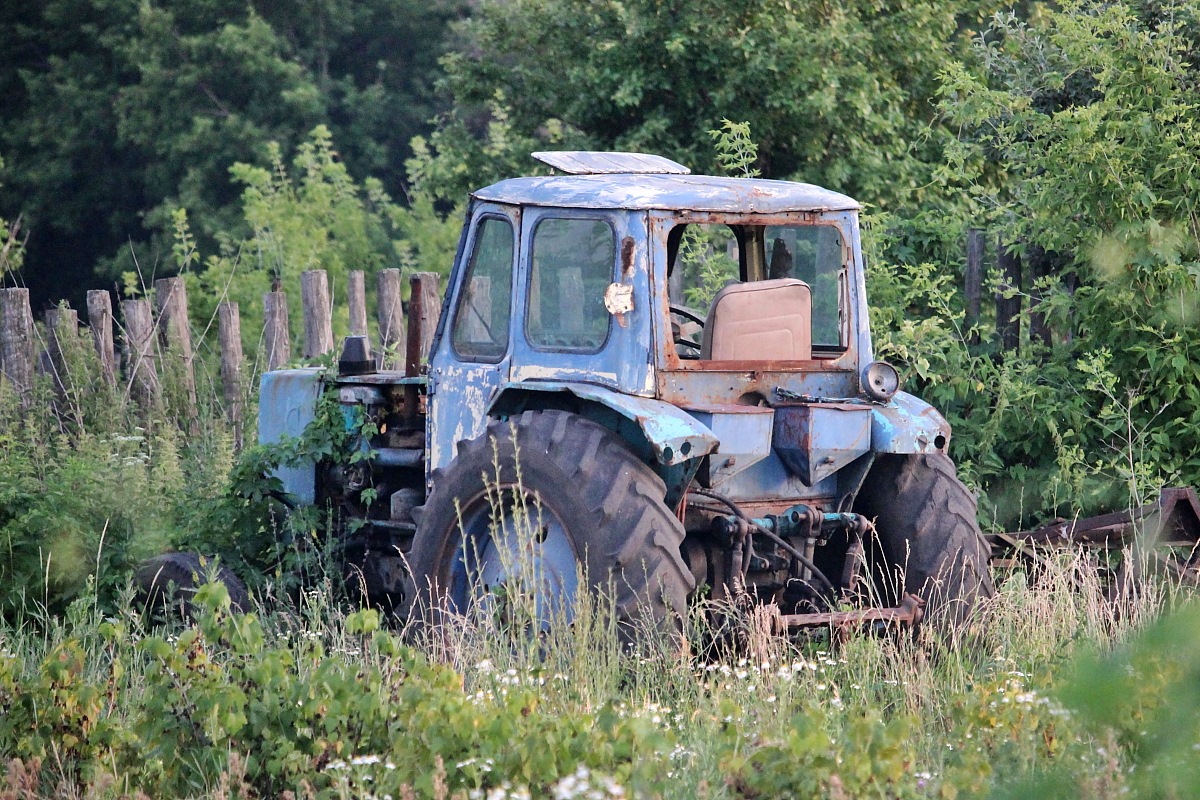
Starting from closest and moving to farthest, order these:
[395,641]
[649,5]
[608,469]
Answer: [395,641], [608,469], [649,5]

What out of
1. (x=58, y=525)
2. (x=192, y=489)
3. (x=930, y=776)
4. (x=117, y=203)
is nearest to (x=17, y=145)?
(x=117, y=203)

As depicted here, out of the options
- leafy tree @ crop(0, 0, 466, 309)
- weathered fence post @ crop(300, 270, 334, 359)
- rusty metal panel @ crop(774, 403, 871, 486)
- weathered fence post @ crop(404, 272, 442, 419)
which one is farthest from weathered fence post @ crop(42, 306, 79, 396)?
leafy tree @ crop(0, 0, 466, 309)

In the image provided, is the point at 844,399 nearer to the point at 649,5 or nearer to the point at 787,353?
the point at 787,353

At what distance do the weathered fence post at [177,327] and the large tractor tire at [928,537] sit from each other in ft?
20.5

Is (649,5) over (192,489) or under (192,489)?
over

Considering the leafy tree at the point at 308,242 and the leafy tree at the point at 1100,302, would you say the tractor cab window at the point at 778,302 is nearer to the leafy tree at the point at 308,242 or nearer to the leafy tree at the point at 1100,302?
the leafy tree at the point at 1100,302

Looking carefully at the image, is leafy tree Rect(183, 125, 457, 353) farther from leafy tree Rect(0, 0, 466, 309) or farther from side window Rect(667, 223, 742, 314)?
side window Rect(667, 223, 742, 314)

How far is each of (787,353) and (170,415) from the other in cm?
623

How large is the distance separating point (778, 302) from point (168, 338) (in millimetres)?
6496

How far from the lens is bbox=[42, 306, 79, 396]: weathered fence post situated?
10797mm

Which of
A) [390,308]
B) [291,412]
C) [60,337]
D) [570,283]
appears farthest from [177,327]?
[570,283]

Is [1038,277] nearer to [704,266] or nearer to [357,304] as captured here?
[704,266]

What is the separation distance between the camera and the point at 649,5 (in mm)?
12469

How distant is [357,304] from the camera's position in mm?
12406
